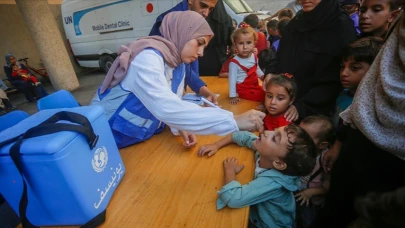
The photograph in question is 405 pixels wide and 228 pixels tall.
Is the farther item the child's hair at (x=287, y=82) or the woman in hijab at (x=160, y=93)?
the child's hair at (x=287, y=82)

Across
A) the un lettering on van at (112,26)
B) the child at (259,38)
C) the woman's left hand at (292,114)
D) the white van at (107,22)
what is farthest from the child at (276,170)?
the un lettering on van at (112,26)

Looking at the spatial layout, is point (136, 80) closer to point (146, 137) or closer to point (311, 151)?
point (146, 137)

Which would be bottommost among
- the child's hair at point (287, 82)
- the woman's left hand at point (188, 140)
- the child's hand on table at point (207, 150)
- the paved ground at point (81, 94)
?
the paved ground at point (81, 94)

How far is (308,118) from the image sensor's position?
1.50 meters

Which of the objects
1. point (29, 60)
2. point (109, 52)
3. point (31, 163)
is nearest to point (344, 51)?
point (31, 163)

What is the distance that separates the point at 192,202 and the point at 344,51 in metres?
1.39

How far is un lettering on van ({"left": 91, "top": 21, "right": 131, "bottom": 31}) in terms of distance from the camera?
6041 mm

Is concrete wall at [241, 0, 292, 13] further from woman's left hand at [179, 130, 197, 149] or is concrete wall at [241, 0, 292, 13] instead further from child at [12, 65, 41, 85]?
woman's left hand at [179, 130, 197, 149]

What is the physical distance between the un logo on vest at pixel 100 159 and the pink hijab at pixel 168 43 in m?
0.44

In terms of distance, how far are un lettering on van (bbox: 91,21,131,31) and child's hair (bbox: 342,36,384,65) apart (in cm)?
584

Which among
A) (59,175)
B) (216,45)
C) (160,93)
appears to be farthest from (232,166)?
(216,45)

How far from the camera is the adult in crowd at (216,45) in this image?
2.95 meters

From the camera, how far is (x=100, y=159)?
2.84 ft

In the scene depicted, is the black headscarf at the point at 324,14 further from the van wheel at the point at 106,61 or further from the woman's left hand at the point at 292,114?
the van wheel at the point at 106,61
